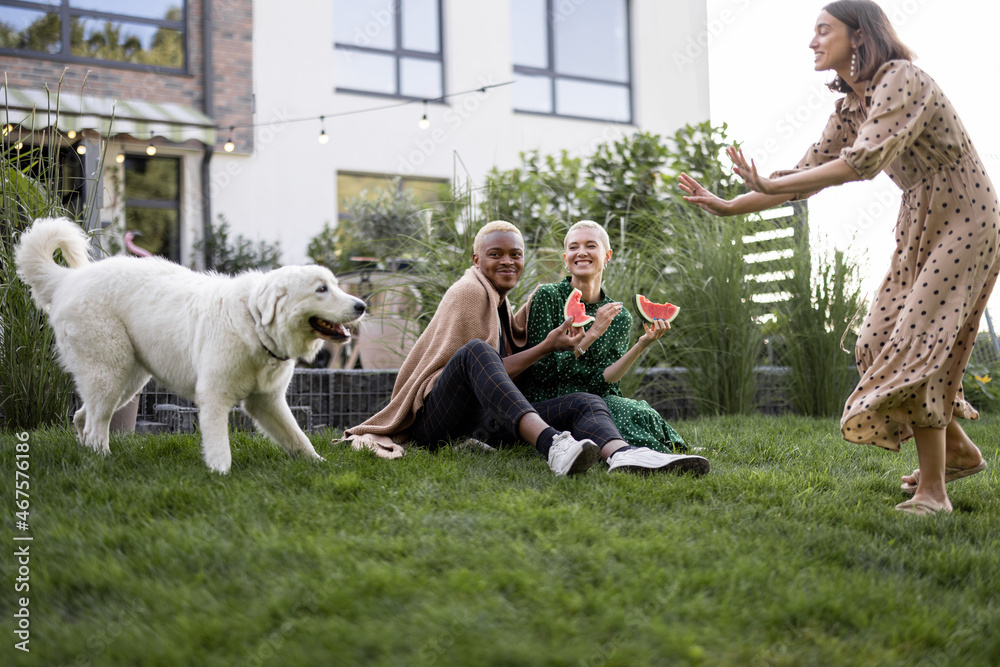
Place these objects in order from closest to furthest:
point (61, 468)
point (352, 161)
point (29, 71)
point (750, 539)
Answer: point (750, 539), point (61, 468), point (29, 71), point (352, 161)

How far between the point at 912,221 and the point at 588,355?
176cm

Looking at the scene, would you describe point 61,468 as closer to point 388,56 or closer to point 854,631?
point 854,631

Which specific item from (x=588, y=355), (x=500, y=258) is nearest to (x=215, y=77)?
(x=500, y=258)

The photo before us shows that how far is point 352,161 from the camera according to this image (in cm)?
1405

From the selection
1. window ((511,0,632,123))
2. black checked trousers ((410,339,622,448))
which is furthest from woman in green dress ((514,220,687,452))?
window ((511,0,632,123))

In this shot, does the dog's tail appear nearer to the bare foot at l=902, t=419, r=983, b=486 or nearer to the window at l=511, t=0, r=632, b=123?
the bare foot at l=902, t=419, r=983, b=486

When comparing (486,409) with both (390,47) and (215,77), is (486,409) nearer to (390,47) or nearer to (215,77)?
(215,77)

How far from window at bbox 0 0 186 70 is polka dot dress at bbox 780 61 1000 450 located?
12492mm

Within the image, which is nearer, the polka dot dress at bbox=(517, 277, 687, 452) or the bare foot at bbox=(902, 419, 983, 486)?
the bare foot at bbox=(902, 419, 983, 486)

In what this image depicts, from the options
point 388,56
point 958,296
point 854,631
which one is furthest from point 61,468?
point 388,56

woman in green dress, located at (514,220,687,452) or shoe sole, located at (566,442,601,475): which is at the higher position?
woman in green dress, located at (514,220,687,452)

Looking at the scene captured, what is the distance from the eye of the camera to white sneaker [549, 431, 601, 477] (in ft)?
11.2

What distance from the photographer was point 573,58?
52.3 ft

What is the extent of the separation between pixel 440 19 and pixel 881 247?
34.9 feet
